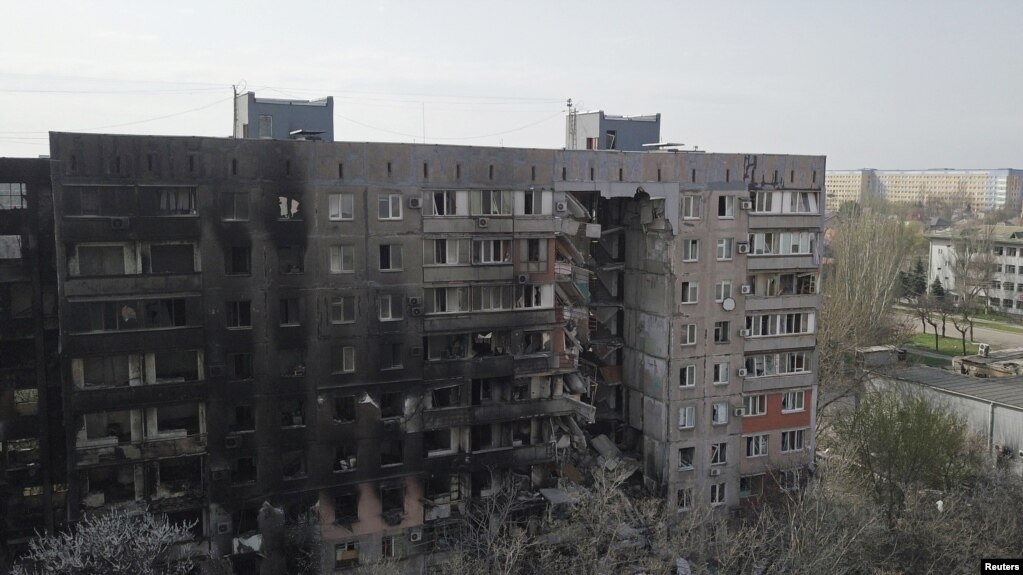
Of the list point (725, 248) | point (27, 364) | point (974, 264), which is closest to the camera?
point (27, 364)

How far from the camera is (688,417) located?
119 ft

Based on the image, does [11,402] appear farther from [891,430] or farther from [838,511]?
[891,430]

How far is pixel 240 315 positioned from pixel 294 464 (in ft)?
19.6

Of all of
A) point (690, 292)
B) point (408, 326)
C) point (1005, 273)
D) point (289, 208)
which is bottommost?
point (1005, 273)

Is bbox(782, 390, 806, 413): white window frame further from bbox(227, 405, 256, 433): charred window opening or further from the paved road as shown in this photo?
the paved road

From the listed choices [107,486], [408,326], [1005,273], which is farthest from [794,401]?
[1005,273]

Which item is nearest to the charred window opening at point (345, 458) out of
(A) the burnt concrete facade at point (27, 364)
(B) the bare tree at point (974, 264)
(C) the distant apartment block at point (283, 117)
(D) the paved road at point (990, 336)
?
(A) the burnt concrete facade at point (27, 364)

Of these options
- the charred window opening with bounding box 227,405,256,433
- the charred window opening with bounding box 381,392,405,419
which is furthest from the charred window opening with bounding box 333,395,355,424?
the charred window opening with bounding box 227,405,256,433

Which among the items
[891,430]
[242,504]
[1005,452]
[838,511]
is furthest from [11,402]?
[1005,452]

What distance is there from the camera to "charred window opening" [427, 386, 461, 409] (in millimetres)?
32594

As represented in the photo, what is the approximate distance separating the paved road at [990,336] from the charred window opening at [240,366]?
217ft

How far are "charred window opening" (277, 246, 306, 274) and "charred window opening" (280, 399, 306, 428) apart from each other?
15.8 feet

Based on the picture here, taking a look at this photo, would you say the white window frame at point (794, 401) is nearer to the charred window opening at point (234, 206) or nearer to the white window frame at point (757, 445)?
the white window frame at point (757, 445)

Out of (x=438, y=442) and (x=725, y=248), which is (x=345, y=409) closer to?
(x=438, y=442)
